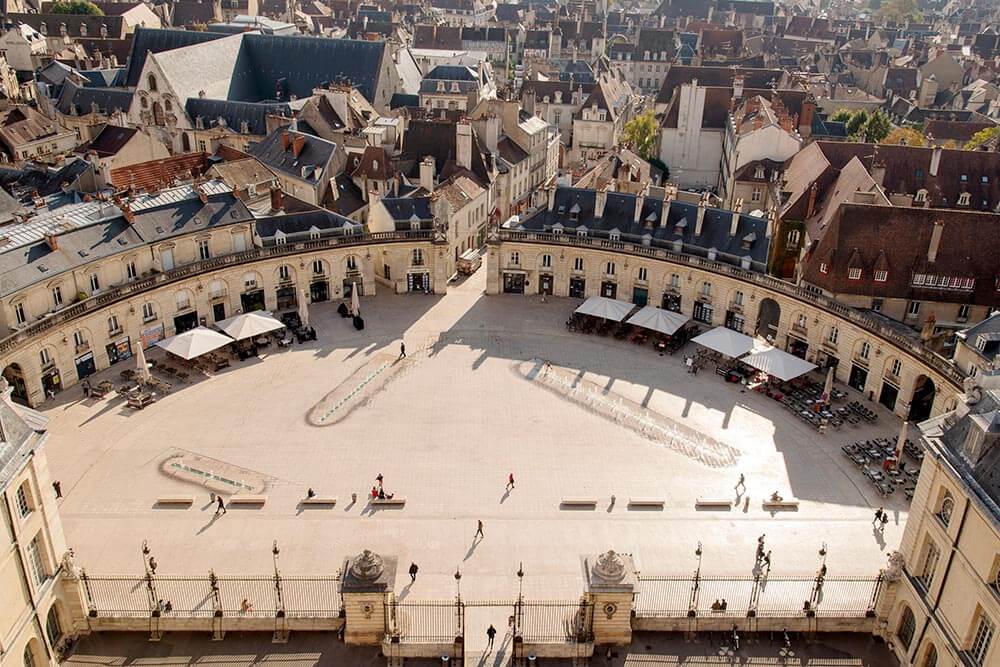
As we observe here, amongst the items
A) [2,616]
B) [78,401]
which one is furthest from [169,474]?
[2,616]

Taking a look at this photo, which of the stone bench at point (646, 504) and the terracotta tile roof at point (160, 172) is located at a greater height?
the terracotta tile roof at point (160, 172)

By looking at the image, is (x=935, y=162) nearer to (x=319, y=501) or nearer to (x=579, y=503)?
(x=579, y=503)

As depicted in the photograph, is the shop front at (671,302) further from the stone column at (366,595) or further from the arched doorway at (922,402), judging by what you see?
the stone column at (366,595)

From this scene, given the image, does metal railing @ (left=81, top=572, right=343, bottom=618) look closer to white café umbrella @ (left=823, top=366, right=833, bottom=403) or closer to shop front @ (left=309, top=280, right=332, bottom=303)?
shop front @ (left=309, top=280, right=332, bottom=303)

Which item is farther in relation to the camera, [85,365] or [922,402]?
[85,365]

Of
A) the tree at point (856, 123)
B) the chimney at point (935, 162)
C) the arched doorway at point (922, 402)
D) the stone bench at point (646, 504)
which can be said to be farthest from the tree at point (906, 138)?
the stone bench at point (646, 504)

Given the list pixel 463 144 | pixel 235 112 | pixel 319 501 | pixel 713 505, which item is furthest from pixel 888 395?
pixel 235 112

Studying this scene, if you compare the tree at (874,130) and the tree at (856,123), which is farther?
the tree at (856,123)
